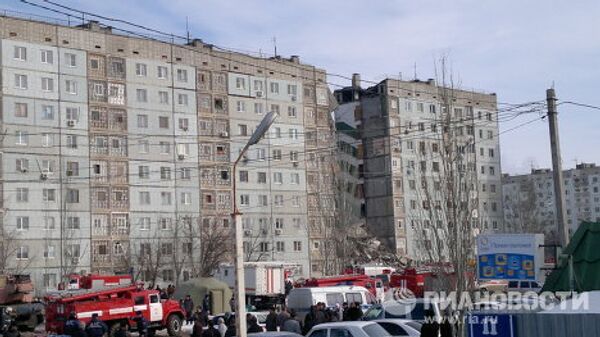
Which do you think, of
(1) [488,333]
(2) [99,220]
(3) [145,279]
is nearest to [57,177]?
(2) [99,220]

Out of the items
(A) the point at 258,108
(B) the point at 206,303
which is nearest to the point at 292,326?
(B) the point at 206,303

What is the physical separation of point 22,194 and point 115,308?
31025mm

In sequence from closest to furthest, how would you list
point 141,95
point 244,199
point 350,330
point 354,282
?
point 350,330
point 354,282
point 141,95
point 244,199

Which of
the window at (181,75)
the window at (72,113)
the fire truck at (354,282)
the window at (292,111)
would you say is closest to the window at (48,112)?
the window at (72,113)

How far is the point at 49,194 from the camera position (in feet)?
215

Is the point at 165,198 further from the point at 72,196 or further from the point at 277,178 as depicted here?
the point at 277,178

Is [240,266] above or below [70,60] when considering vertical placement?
below

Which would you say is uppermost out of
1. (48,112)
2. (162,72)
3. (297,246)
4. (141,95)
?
(162,72)

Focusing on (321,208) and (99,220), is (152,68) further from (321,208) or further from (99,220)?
(321,208)

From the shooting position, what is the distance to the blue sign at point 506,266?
20.2 metres

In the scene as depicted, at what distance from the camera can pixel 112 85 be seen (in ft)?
227

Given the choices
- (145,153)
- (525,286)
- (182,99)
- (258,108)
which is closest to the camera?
(525,286)

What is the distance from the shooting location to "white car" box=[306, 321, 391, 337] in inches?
844

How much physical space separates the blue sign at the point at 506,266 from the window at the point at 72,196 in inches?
1979
